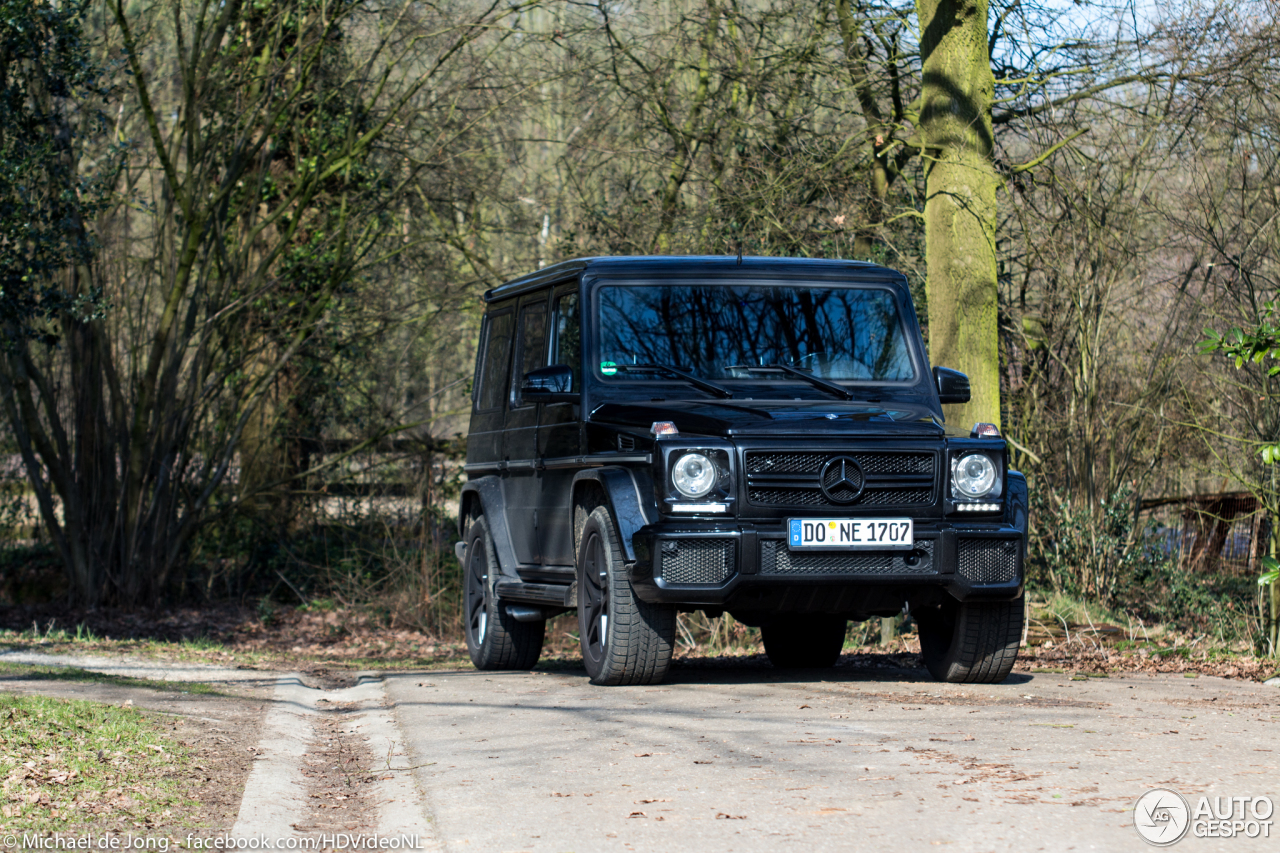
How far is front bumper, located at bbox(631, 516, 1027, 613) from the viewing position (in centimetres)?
696

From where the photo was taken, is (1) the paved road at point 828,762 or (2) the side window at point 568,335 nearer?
(1) the paved road at point 828,762

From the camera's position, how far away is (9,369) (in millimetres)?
14977

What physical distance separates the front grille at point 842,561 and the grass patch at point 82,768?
281 centimetres

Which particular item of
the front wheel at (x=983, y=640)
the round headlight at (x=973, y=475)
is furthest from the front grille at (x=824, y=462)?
the front wheel at (x=983, y=640)

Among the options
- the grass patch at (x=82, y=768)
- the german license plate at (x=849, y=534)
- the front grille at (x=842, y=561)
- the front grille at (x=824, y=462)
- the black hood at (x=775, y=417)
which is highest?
the black hood at (x=775, y=417)

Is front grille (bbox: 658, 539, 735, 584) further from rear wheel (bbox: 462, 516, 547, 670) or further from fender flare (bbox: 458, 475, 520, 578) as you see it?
rear wheel (bbox: 462, 516, 547, 670)

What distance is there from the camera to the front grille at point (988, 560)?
7215mm

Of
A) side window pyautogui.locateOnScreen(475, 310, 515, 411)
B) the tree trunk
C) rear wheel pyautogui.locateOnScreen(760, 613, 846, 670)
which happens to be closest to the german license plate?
rear wheel pyautogui.locateOnScreen(760, 613, 846, 670)

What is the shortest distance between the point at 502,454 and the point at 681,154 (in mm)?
7999

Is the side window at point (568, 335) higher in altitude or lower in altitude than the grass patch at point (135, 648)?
higher

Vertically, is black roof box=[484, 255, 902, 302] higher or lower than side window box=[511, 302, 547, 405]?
higher

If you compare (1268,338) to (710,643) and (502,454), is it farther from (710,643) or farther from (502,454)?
(710,643)

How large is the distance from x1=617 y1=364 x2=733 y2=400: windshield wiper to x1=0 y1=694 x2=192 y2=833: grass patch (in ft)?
10.4

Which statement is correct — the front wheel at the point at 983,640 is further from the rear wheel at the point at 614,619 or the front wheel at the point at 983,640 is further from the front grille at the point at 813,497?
the rear wheel at the point at 614,619
